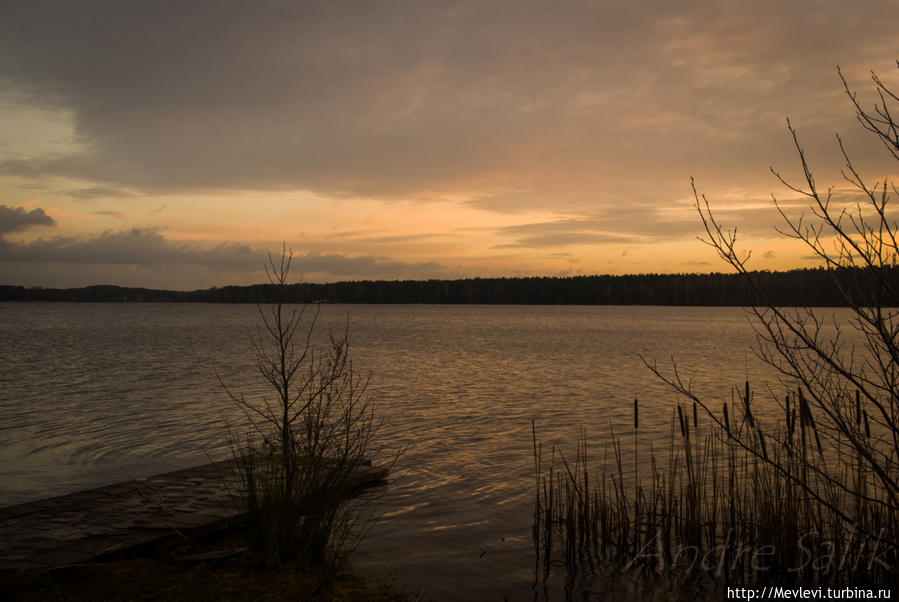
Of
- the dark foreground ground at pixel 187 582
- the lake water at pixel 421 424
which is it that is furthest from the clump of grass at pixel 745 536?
the dark foreground ground at pixel 187 582

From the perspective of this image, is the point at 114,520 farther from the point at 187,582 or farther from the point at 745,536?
the point at 745,536

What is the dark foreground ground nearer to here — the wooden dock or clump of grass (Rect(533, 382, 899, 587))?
the wooden dock

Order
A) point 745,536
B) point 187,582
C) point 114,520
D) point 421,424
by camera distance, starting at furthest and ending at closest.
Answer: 1. point 421,424
2. point 114,520
3. point 745,536
4. point 187,582

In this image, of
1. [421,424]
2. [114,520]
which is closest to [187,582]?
[114,520]

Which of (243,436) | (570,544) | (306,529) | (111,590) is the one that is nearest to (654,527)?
(570,544)

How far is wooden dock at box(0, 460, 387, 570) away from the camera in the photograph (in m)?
6.55

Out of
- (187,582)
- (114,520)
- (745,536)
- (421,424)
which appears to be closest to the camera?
(187,582)

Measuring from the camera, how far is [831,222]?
4422 millimetres

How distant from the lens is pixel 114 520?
7.71 m

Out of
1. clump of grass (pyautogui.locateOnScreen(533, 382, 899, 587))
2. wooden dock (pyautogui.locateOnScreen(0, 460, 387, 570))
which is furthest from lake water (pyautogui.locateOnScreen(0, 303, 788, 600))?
wooden dock (pyautogui.locateOnScreen(0, 460, 387, 570))

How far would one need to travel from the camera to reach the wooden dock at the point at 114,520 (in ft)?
21.5

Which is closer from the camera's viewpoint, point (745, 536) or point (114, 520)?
point (745, 536)

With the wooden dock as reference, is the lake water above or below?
below

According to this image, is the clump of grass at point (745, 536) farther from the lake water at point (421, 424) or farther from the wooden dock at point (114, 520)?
the wooden dock at point (114, 520)
